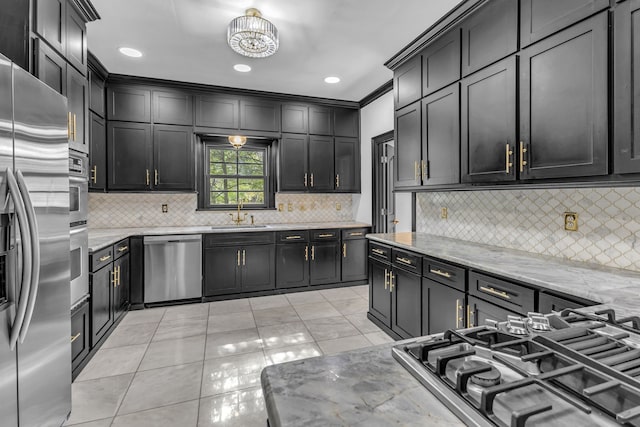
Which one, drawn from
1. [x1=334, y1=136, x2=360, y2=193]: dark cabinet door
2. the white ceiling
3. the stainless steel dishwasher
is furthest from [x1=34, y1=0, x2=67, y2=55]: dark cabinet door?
[x1=334, y1=136, x2=360, y2=193]: dark cabinet door

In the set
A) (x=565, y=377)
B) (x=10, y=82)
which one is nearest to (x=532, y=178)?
(x=565, y=377)

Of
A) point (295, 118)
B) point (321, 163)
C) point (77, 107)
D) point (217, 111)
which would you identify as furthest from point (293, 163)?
point (77, 107)

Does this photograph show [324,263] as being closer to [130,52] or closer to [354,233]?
[354,233]

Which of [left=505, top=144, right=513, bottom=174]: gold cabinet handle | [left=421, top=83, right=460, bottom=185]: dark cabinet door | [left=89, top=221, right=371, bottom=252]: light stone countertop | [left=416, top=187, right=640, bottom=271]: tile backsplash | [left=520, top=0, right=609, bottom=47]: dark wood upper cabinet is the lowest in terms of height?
[left=89, top=221, right=371, bottom=252]: light stone countertop

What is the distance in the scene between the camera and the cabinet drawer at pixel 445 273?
2.20 meters

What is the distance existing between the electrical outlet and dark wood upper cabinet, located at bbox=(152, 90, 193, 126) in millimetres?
4183

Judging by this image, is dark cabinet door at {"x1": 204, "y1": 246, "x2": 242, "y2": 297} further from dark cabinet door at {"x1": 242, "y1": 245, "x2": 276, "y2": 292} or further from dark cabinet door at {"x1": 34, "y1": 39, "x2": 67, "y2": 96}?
dark cabinet door at {"x1": 34, "y1": 39, "x2": 67, "y2": 96}

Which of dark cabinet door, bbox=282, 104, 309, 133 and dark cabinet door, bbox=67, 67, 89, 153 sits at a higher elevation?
dark cabinet door, bbox=282, 104, 309, 133

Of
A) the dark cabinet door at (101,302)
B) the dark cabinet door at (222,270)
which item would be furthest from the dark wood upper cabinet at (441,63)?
the dark cabinet door at (101,302)

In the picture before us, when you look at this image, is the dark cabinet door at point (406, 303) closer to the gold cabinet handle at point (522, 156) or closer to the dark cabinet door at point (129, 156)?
the gold cabinet handle at point (522, 156)

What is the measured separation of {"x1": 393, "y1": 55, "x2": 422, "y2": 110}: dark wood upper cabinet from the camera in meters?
3.04

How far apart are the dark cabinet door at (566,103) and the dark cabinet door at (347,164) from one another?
310 centimetres

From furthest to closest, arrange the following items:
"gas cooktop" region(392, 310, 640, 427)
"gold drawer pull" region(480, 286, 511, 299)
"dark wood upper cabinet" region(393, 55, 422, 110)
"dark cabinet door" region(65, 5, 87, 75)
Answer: "dark wood upper cabinet" region(393, 55, 422, 110)
"dark cabinet door" region(65, 5, 87, 75)
"gold drawer pull" region(480, 286, 511, 299)
"gas cooktop" region(392, 310, 640, 427)

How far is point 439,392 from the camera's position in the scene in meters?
0.65
